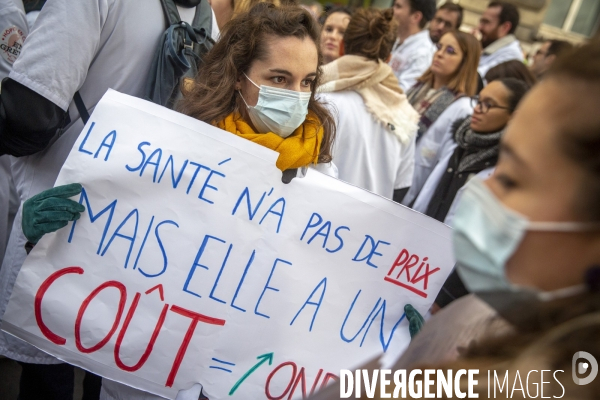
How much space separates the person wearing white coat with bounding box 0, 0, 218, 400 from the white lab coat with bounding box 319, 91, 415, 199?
1.37 m

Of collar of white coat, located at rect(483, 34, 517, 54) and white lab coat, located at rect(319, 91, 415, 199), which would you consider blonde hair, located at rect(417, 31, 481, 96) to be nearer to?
white lab coat, located at rect(319, 91, 415, 199)

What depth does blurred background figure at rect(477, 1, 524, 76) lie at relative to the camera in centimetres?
635

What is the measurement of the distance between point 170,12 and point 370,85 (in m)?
1.57

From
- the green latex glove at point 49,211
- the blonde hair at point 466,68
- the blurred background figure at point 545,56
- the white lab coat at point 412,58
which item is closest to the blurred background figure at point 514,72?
the blonde hair at point 466,68

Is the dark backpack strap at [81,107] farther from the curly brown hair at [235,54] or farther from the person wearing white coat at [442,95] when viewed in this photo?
the person wearing white coat at [442,95]

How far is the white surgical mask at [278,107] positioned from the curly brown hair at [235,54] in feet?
0.31

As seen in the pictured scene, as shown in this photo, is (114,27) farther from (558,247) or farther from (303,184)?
(558,247)

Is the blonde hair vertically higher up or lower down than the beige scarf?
lower down

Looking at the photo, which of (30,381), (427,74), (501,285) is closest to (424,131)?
(427,74)

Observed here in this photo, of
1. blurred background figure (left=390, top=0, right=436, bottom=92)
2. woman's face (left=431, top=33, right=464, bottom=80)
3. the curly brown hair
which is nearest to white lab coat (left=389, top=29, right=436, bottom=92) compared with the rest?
blurred background figure (left=390, top=0, right=436, bottom=92)

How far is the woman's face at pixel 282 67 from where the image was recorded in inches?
78.7

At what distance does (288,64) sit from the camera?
2.00 meters

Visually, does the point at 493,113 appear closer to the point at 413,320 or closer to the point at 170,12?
the point at 413,320

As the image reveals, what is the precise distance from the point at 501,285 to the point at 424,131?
3585mm
